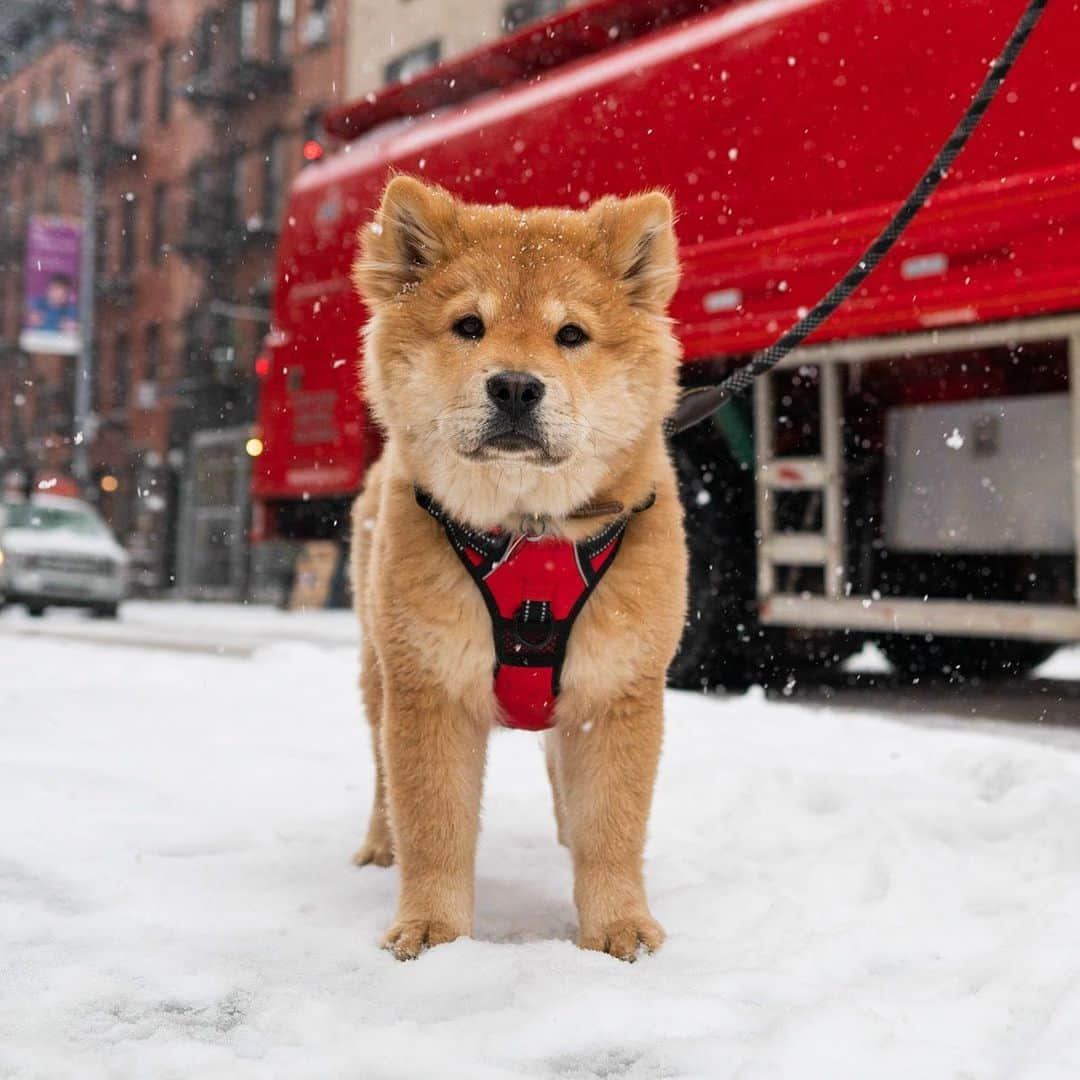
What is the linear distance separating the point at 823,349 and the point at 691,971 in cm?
438

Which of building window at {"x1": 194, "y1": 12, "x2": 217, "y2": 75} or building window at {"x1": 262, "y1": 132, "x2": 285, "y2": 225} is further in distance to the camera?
building window at {"x1": 194, "y1": 12, "x2": 217, "y2": 75}

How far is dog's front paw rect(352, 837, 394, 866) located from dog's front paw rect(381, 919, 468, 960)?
745 millimetres

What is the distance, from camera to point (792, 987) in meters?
2.45

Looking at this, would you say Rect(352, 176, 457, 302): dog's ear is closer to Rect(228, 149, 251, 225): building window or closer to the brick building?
the brick building

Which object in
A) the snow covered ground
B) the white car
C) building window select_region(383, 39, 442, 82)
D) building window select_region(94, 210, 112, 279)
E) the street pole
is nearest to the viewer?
the snow covered ground

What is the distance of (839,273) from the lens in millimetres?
6168

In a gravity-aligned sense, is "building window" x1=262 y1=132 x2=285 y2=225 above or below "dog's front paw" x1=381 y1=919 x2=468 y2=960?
above

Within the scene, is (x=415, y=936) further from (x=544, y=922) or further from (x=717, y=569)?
(x=717, y=569)

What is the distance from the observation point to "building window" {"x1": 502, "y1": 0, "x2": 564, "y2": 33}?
761 inches

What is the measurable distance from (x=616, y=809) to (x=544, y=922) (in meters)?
0.44

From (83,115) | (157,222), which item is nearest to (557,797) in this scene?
(157,222)

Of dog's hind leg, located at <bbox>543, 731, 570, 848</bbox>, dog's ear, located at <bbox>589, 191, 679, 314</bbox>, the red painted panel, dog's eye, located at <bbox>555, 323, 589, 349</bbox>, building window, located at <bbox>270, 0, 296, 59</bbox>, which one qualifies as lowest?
dog's hind leg, located at <bbox>543, 731, 570, 848</bbox>

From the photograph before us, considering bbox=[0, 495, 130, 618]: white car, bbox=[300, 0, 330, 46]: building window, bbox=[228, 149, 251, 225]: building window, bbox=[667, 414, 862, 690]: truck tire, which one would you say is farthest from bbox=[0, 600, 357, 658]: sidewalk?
bbox=[300, 0, 330, 46]: building window

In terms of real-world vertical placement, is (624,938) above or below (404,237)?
below
